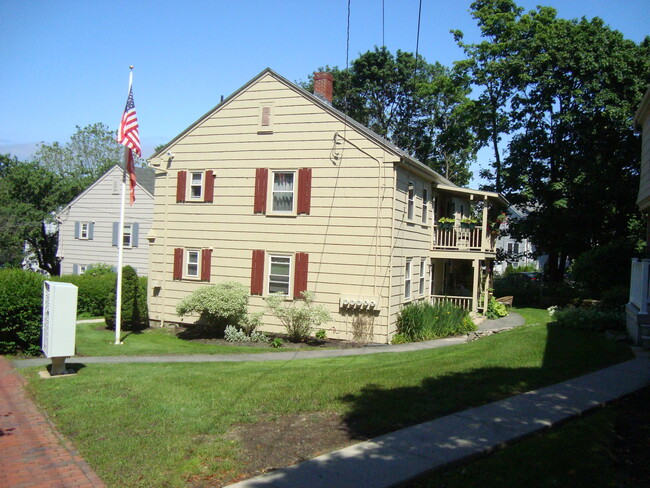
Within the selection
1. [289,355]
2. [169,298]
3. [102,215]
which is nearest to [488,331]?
[289,355]

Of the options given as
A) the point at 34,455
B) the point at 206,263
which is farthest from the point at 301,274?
the point at 34,455

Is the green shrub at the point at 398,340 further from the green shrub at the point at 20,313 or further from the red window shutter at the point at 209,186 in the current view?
the green shrub at the point at 20,313

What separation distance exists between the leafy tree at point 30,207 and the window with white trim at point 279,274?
1028 inches

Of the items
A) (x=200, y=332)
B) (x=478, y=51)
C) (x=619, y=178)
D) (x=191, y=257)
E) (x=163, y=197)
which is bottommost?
(x=200, y=332)

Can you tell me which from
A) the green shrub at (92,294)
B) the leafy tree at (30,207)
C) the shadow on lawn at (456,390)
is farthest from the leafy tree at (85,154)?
the shadow on lawn at (456,390)

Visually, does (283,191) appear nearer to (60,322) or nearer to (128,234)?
(60,322)

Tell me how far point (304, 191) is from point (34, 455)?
38.4 feet

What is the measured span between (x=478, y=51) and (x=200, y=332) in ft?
73.0

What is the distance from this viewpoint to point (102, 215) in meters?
32.8

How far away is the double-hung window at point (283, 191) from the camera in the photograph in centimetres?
1748

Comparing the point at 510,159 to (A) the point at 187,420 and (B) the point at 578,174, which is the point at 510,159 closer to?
(B) the point at 578,174

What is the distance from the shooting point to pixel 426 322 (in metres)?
16.8

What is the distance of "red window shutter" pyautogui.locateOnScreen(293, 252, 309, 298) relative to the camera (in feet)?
55.3

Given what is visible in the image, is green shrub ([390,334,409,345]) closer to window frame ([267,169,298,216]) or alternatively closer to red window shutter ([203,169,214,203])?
window frame ([267,169,298,216])
